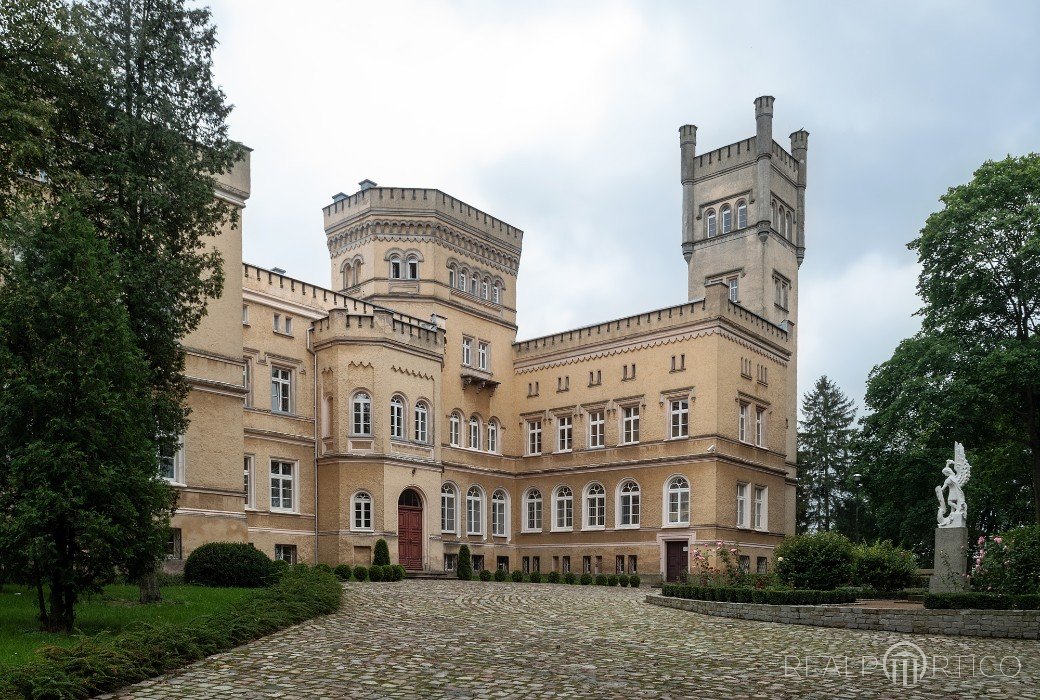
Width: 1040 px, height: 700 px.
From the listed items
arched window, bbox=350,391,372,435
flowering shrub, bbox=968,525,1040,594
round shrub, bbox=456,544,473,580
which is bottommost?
round shrub, bbox=456,544,473,580

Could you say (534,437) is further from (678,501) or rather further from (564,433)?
(678,501)

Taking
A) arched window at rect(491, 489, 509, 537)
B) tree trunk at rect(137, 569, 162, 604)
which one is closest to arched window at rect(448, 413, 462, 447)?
arched window at rect(491, 489, 509, 537)

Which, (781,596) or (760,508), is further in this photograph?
(760,508)

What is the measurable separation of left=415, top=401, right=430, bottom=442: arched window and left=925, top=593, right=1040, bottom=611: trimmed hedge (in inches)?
904

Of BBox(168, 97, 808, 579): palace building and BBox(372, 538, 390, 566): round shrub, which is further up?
BBox(168, 97, 808, 579): palace building

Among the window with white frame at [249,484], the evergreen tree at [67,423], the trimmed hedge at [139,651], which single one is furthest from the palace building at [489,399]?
the evergreen tree at [67,423]

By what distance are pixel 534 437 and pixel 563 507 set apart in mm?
3845

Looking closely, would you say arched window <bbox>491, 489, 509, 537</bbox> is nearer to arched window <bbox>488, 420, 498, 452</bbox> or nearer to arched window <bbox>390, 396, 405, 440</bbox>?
arched window <bbox>488, 420, 498, 452</bbox>

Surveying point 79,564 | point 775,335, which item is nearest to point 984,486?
point 775,335

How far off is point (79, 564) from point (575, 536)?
98.9 feet

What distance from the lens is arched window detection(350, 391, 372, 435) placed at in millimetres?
35594

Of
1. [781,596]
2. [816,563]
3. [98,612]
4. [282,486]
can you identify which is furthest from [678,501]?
[98,612]

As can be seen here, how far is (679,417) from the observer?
39.0 meters

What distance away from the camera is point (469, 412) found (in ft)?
140
